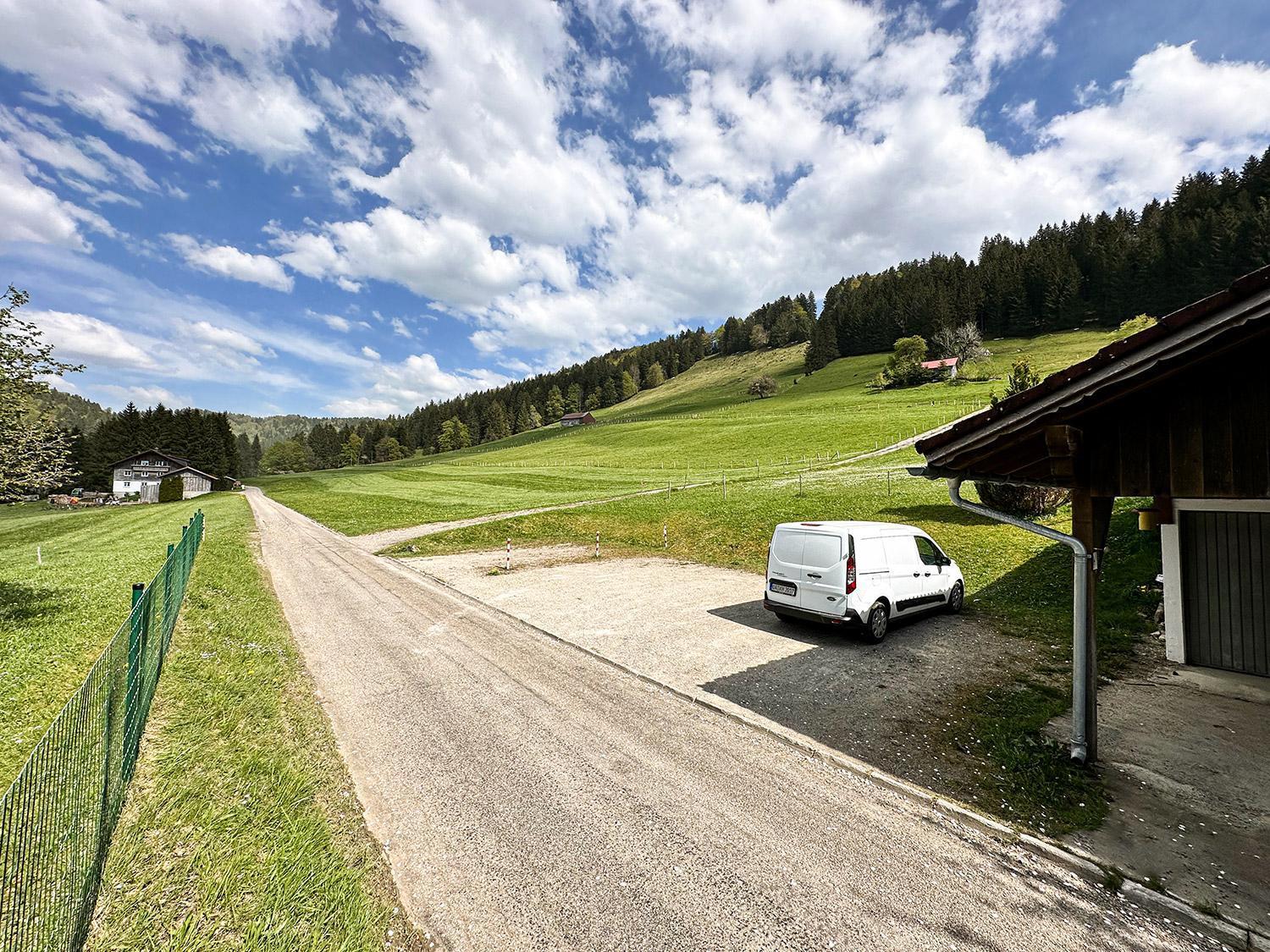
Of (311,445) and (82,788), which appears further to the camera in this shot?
(311,445)

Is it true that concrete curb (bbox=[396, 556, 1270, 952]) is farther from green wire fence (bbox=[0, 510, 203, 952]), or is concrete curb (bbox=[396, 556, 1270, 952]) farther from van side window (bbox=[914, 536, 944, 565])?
van side window (bbox=[914, 536, 944, 565])

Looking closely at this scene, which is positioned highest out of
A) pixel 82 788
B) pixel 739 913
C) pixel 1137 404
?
pixel 1137 404

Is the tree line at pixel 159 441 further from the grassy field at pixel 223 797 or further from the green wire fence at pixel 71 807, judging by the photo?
the green wire fence at pixel 71 807

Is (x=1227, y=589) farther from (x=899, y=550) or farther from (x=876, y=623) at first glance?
(x=876, y=623)

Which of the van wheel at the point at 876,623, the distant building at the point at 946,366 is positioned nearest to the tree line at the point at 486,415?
the distant building at the point at 946,366

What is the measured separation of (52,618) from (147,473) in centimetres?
8938

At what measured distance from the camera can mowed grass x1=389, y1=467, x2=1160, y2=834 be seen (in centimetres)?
584

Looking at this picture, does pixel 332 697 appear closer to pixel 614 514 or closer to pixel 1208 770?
pixel 1208 770

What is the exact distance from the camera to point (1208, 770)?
5949 millimetres

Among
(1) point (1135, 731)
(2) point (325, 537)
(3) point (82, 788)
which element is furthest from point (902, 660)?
(2) point (325, 537)

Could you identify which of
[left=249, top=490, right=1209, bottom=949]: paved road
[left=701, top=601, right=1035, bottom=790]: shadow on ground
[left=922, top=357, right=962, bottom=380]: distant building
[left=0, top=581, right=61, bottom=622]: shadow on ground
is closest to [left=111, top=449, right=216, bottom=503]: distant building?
[left=0, top=581, right=61, bottom=622]: shadow on ground

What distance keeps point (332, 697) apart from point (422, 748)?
8.21ft

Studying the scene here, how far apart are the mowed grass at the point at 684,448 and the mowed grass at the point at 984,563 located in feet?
30.2

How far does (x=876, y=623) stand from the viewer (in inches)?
409
